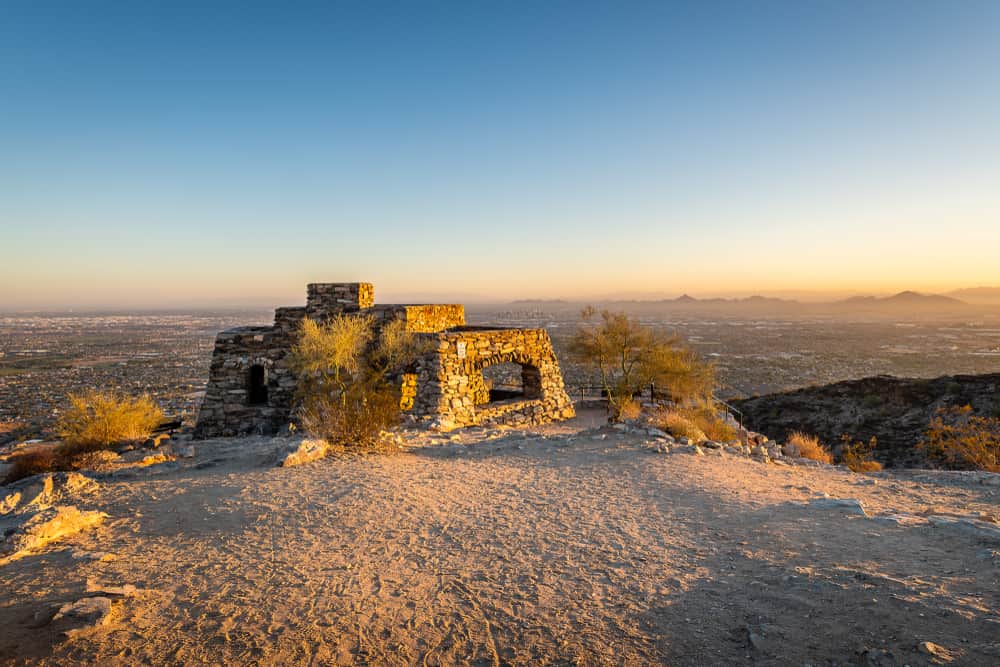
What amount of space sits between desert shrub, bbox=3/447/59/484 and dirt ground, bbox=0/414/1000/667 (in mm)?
2460

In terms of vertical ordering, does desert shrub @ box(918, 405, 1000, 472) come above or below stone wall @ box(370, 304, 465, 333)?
below

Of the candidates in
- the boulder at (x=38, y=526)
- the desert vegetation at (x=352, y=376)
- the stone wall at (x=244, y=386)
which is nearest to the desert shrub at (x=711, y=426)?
the desert vegetation at (x=352, y=376)

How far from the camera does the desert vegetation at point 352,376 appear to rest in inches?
404

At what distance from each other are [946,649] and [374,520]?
216 inches

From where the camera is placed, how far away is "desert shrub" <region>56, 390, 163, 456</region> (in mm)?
11367

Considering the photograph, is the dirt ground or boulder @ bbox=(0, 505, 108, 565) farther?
boulder @ bbox=(0, 505, 108, 565)

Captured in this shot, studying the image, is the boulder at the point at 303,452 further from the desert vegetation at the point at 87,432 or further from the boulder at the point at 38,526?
the desert vegetation at the point at 87,432

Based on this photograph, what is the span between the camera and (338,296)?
16.4 meters

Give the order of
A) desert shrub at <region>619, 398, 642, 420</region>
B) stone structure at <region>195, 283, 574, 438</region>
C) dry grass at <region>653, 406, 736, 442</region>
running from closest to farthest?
dry grass at <region>653, 406, 736, 442</region>, stone structure at <region>195, 283, 574, 438</region>, desert shrub at <region>619, 398, 642, 420</region>

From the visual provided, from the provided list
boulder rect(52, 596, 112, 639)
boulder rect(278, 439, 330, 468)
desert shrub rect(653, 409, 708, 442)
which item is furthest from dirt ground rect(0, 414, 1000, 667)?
desert shrub rect(653, 409, 708, 442)

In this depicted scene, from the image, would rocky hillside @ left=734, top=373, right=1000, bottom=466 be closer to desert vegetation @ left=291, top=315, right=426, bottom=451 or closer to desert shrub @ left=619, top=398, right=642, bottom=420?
desert shrub @ left=619, top=398, right=642, bottom=420

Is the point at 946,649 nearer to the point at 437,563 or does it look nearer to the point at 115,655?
the point at 437,563

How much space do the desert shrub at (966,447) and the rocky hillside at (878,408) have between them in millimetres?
1059

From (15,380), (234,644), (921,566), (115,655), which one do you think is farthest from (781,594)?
(15,380)
